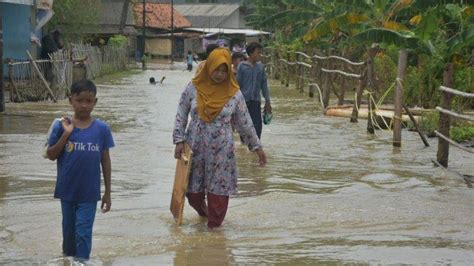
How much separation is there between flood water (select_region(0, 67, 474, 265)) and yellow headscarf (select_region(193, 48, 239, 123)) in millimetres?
1005

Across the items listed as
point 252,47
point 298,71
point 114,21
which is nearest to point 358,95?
point 252,47

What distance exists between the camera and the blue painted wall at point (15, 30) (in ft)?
75.4

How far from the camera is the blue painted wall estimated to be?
23.0 m

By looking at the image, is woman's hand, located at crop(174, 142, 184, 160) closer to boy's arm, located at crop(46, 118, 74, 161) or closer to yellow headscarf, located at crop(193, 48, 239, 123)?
yellow headscarf, located at crop(193, 48, 239, 123)

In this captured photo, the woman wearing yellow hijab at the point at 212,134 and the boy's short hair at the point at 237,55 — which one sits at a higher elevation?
the boy's short hair at the point at 237,55

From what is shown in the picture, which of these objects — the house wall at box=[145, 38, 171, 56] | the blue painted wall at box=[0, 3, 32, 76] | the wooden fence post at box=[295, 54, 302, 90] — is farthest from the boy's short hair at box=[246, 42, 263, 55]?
the house wall at box=[145, 38, 171, 56]

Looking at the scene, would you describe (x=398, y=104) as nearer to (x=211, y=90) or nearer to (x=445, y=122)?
(x=445, y=122)

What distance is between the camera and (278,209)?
28.8 feet

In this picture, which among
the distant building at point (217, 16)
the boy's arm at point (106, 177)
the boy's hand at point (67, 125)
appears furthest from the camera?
the distant building at point (217, 16)

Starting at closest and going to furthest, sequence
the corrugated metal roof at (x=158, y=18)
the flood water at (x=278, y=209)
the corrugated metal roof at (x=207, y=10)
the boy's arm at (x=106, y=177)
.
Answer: the boy's arm at (x=106, y=177) < the flood water at (x=278, y=209) < the corrugated metal roof at (x=158, y=18) < the corrugated metal roof at (x=207, y=10)

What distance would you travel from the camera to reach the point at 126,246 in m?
7.07

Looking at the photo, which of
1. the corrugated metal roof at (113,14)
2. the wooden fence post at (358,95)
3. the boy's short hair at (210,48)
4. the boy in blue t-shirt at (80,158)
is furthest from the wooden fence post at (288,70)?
the corrugated metal roof at (113,14)

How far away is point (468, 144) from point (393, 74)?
7.31m

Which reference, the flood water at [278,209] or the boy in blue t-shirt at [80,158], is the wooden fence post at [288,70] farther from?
the boy in blue t-shirt at [80,158]
